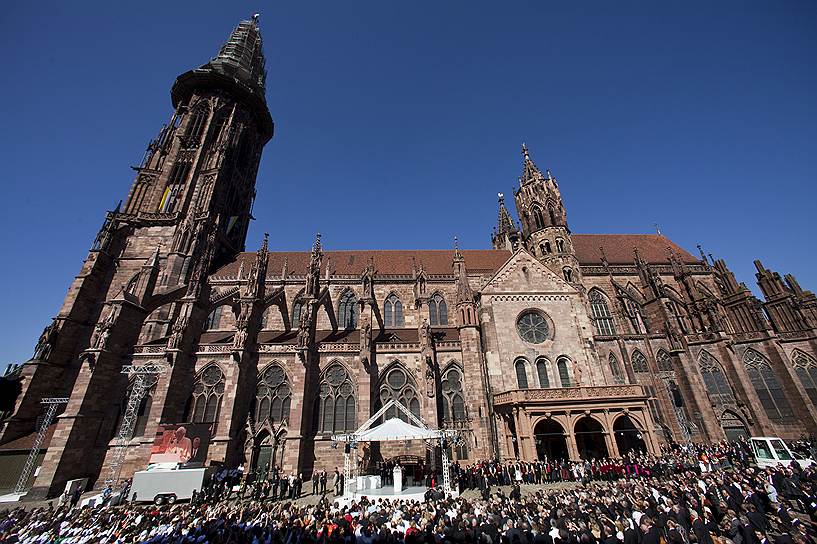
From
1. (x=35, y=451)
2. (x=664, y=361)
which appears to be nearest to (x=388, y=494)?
(x=35, y=451)

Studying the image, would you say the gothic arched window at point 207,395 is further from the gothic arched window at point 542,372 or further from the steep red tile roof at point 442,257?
the gothic arched window at point 542,372

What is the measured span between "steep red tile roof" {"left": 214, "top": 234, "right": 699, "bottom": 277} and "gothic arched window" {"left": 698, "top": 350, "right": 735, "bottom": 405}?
10.4 meters

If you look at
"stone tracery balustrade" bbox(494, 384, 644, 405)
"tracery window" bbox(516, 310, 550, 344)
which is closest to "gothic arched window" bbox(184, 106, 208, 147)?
"tracery window" bbox(516, 310, 550, 344)

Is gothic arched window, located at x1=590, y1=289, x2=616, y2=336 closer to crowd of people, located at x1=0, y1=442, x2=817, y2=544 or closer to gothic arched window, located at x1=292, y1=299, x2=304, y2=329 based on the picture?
crowd of people, located at x1=0, y1=442, x2=817, y2=544

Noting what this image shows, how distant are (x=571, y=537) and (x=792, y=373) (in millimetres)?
29348

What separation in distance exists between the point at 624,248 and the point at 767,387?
15631 mm

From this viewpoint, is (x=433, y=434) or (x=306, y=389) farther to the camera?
(x=306, y=389)

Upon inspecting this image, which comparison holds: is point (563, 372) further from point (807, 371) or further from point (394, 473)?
point (807, 371)

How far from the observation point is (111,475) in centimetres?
1761

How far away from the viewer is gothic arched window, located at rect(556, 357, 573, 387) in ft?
75.6

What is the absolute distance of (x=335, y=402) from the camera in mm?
21797

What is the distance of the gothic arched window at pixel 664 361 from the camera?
2612cm

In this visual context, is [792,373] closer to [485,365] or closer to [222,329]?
[485,365]

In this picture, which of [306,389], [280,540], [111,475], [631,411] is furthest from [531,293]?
[111,475]
